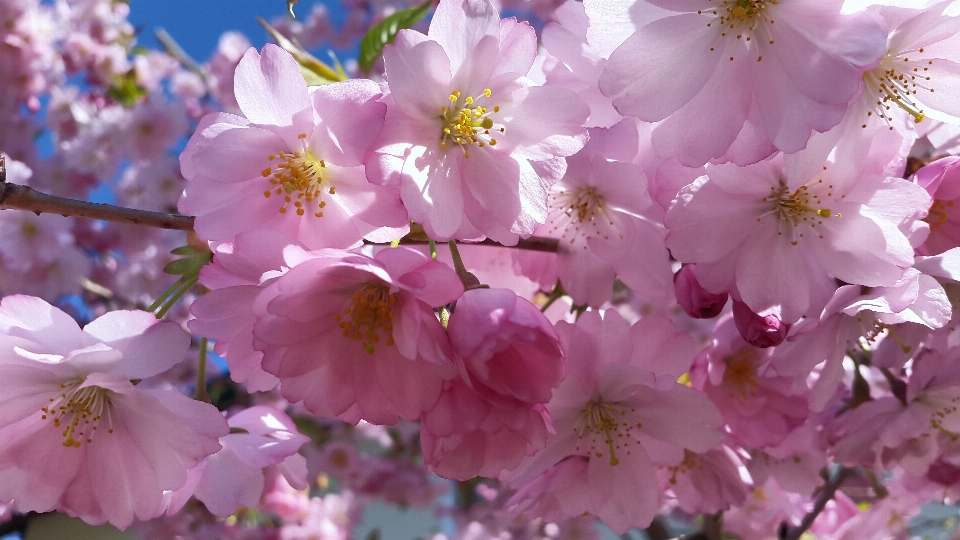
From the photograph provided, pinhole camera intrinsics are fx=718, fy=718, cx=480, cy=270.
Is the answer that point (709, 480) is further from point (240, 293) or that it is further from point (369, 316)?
point (240, 293)

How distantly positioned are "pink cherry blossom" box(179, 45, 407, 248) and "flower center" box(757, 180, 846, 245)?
0.43 meters

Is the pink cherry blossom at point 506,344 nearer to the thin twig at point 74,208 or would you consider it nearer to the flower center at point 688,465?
the thin twig at point 74,208

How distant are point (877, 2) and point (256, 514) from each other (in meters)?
2.85

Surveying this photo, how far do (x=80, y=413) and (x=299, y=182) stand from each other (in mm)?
359

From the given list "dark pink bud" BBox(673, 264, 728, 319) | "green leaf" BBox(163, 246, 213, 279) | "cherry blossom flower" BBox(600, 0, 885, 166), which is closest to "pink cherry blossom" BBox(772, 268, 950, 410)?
"dark pink bud" BBox(673, 264, 728, 319)

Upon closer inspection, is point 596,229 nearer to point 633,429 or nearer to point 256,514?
point 633,429

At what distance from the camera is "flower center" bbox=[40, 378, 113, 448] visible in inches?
30.5

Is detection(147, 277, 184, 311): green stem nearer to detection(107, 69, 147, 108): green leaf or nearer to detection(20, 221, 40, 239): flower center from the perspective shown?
detection(20, 221, 40, 239): flower center

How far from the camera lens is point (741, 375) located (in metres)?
1.01

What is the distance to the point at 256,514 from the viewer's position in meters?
2.89

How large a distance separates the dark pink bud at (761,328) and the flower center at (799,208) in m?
0.09

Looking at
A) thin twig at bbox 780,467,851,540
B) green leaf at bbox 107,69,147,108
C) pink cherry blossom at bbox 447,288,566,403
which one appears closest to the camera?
pink cherry blossom at bbox 447,288,566,403

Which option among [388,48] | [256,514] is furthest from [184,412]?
[256,514]

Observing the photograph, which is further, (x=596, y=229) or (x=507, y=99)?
(x=596, y=229)
